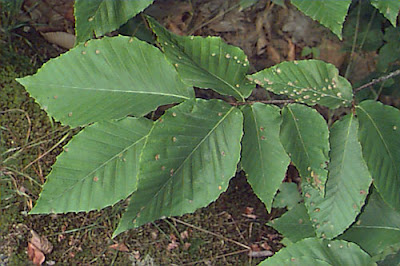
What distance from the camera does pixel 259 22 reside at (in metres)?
1.99

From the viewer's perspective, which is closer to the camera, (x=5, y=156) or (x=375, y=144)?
(x=375, y=144)

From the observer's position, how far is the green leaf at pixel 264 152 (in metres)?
1.05

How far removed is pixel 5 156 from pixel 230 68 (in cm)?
96

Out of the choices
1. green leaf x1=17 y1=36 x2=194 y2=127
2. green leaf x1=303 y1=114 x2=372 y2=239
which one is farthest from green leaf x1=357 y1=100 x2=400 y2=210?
green leaf x1=17 y1=36 x2=194 y2=127

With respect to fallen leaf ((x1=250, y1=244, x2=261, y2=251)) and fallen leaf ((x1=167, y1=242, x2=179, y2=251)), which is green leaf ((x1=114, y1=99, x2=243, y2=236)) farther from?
fallen leaf ((x1=250, y1=244, x2=261, y2=251))

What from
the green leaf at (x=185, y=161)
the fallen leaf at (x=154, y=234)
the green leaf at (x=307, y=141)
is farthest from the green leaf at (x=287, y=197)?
the green leaf at (x=185, y=161)

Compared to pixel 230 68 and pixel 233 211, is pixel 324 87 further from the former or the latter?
pixel 233 211

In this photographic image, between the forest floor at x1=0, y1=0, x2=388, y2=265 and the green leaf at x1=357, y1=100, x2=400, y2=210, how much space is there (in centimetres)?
78

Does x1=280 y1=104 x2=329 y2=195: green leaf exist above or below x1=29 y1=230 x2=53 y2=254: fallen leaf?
above

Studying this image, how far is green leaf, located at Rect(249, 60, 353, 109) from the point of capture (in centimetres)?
107

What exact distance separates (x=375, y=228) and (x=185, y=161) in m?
0.70

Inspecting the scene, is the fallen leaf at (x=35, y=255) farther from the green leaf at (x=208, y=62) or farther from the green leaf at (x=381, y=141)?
the green leaf at (x=381, y=141)

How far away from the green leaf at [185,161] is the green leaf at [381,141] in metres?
Answer: 0.33

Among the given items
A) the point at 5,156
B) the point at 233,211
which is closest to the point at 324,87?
the point at 233,211
